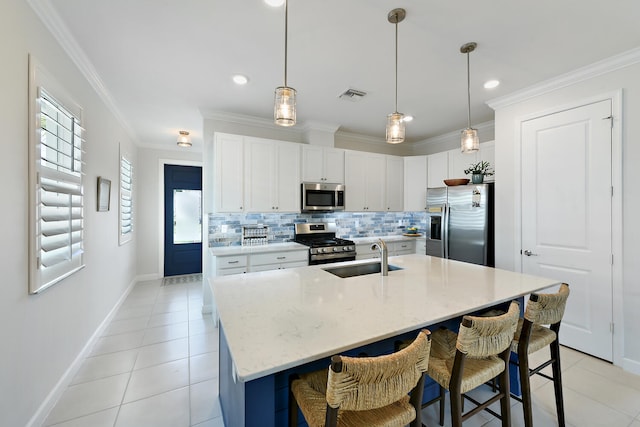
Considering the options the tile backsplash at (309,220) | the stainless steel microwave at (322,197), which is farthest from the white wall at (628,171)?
the tile backsplash at (309,220)

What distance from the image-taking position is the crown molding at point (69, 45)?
176 cm

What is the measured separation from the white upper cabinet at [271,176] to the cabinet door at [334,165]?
471mm

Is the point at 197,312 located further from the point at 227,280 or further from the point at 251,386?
the point at 251,386

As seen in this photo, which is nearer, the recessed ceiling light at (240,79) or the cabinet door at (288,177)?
the recessed ceiling light at (240,79)

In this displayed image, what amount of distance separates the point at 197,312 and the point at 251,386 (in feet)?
10.1

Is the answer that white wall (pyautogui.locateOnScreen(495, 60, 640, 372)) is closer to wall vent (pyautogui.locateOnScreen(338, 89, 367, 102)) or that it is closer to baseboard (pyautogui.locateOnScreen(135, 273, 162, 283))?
wall vent (pyautogui.locateOnScreen(338, 89, 367, 102))

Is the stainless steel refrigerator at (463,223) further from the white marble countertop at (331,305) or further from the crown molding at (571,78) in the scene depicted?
the white marble countertop at (331,305)

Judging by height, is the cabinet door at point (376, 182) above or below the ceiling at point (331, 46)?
below

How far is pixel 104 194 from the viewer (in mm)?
3051

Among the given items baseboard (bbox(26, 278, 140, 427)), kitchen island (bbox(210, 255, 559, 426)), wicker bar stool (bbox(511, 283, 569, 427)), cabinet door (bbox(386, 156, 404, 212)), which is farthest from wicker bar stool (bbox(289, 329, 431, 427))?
cabinet door (bbox(386, 156, 404, 212))

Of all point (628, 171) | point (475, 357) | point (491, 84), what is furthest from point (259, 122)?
point (628, 171)

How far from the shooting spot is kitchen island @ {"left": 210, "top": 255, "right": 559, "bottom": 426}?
1043 millimetres

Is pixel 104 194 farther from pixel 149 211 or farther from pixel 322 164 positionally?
pixel 322 164

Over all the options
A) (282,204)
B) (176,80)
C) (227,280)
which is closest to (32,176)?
(227,280)
